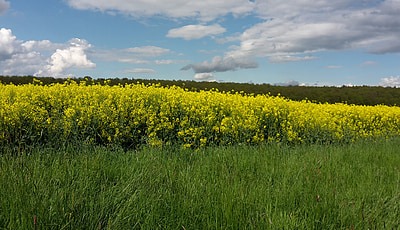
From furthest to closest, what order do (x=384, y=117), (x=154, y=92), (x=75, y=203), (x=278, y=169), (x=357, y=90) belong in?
(x=357, y=90)
(x=384, y=117)
(x=154, y=92)
(x=278, y=169)
(x=75, y=203)

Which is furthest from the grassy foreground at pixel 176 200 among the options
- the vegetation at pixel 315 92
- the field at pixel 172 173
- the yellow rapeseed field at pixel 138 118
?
the vegetation at pixel 315 92

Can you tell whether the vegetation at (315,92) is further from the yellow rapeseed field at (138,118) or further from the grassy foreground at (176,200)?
the grassy foreground at (176,200)

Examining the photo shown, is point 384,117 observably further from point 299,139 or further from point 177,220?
point 177,220

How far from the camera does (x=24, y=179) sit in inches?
111

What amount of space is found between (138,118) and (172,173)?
407 cm

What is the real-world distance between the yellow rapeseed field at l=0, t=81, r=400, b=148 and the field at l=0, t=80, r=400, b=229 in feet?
0.11

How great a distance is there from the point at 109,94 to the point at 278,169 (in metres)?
5.18

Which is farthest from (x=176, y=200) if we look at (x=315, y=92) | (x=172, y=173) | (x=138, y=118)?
(x=315, y=92)

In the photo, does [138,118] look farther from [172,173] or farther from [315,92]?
[315,92]

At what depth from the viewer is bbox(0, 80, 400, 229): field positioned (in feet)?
8.73

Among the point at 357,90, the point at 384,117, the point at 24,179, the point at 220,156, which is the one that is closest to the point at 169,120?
the point at 220,156

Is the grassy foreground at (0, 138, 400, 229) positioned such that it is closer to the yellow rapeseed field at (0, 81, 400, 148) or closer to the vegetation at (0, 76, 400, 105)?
the yellow rapeseed field at (0, 81, 400, 148)

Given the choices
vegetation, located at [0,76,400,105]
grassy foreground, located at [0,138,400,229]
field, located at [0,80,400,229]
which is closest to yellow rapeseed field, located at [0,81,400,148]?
field, located at [0,80,400,229]

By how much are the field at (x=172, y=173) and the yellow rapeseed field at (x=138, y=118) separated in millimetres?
33
